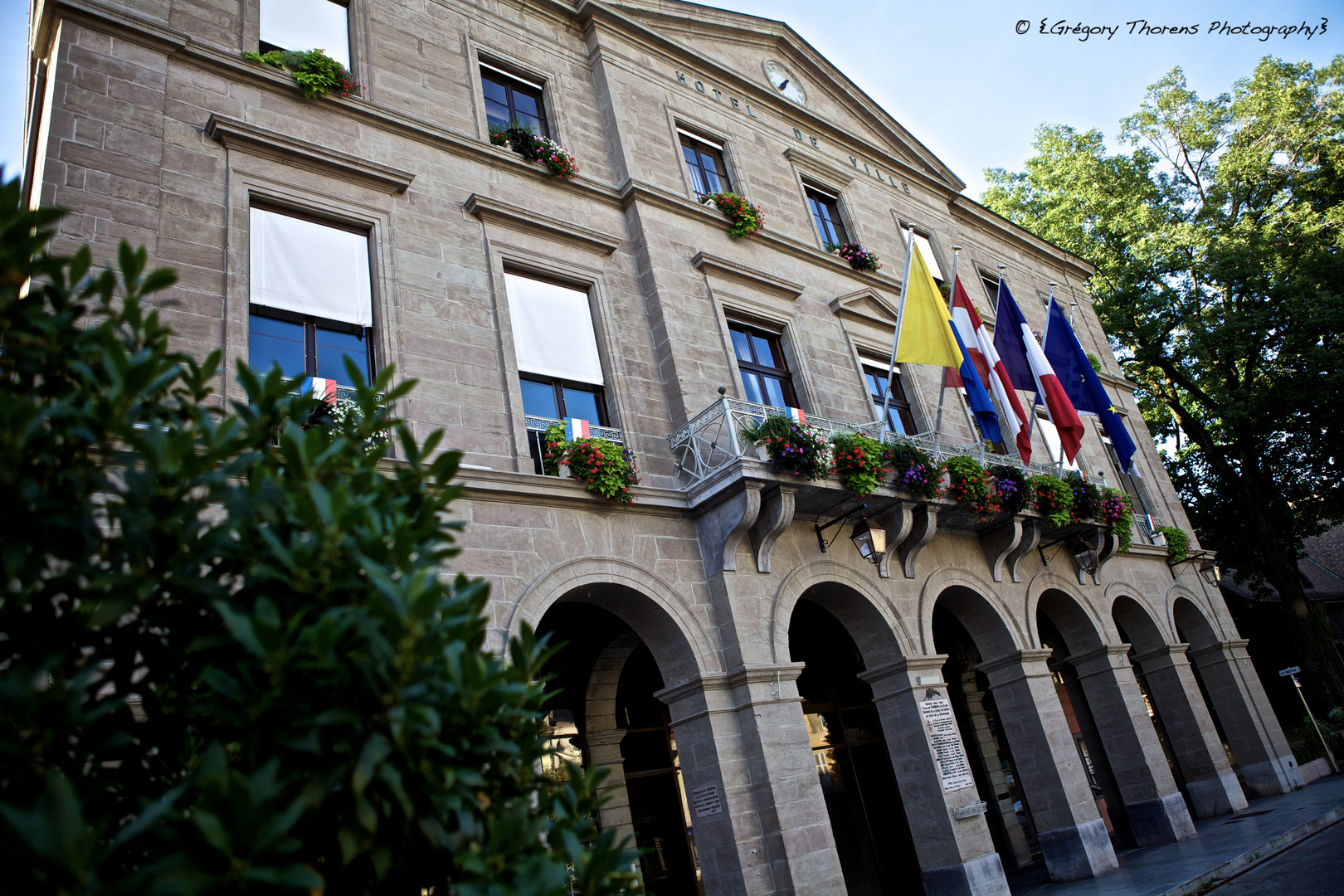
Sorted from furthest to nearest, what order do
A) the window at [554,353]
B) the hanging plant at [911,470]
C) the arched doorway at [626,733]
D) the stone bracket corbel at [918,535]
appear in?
1. the stone bracket corbel at [918,535]
2. the hanging plant at [911,470]
3. the arched doorway at [626,733]
4. the window at [554,353]

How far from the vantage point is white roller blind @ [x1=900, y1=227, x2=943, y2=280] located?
19.0m

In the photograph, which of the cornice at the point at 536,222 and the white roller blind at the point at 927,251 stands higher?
the white roller blind at the point at 927,251

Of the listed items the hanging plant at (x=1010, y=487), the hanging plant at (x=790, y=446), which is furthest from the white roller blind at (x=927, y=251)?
the hanging plant at (x=790, y=446)

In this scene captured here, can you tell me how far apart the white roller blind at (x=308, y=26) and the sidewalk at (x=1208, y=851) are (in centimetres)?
1502

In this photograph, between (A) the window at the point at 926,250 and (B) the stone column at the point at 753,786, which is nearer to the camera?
(B) the stone column at the point at 753,786

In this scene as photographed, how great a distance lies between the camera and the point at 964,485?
41.8 ft

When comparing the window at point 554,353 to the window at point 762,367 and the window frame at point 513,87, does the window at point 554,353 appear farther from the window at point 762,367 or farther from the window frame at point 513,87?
the window frame at point 513,87

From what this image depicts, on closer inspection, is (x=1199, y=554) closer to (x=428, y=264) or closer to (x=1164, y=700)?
(x=1164, y=700)

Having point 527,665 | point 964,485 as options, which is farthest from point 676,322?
point 527,665

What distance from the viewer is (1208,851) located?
12.2 metres

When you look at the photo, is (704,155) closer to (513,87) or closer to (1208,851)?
(513,87)

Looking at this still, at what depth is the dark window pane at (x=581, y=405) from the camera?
11.4 metres

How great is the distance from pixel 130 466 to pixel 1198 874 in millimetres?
12425

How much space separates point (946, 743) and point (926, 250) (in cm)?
1199
